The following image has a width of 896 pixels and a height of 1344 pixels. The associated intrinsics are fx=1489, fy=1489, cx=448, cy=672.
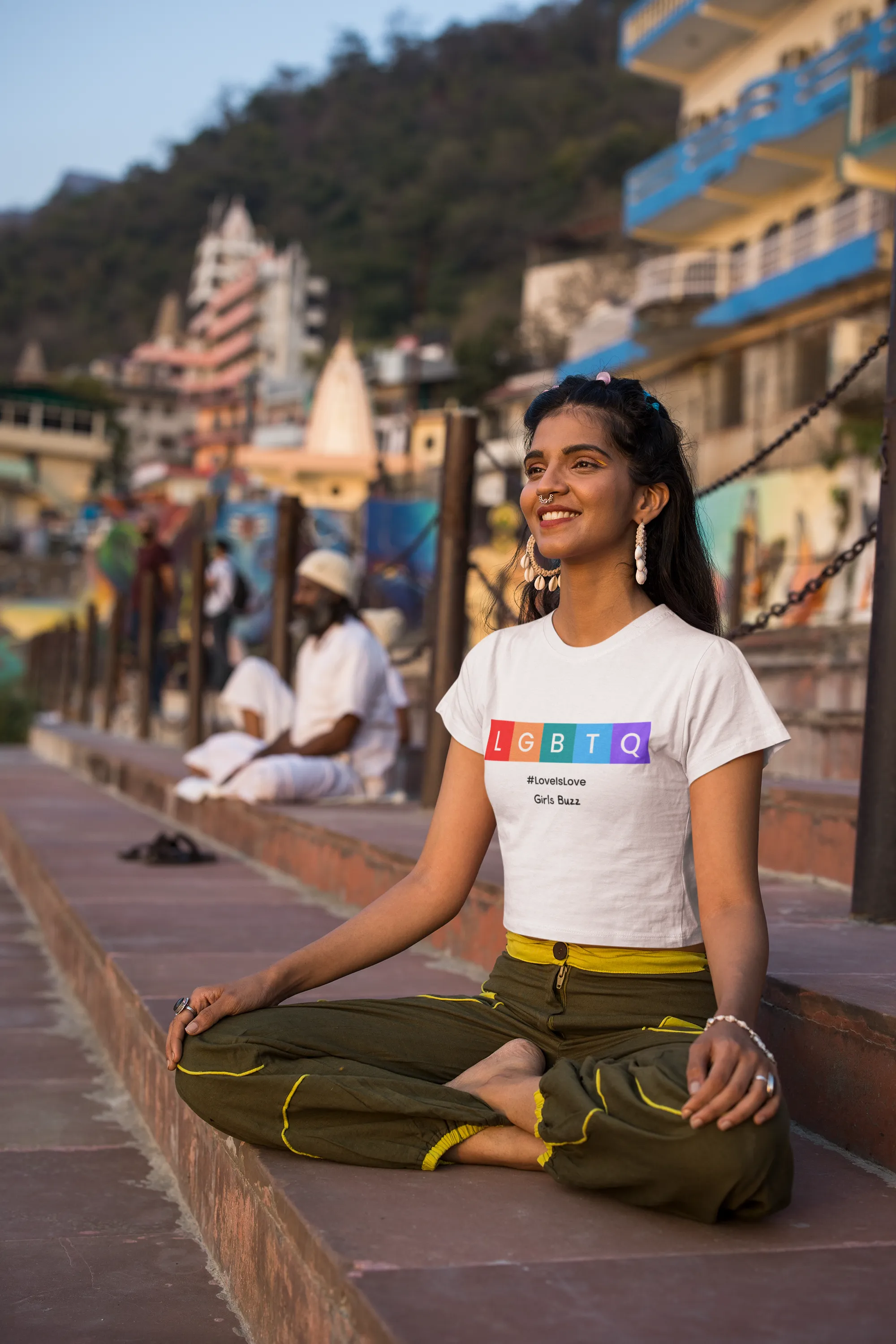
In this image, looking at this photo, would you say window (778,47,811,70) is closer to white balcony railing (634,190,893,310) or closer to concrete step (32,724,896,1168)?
white balcony railing (634,190,893,310)

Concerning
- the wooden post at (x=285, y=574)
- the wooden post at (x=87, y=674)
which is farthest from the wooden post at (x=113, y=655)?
the wooden post at (x=285, y=574)

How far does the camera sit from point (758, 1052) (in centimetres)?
194

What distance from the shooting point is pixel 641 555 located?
8.04 feet

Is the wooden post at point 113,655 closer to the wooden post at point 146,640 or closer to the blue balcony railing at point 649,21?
the wooden post at point 146,640

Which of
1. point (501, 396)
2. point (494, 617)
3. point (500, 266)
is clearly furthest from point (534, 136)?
point (494, 617)

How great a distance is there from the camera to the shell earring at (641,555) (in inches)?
95.9

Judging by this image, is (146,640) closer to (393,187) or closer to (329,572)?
(329,572)

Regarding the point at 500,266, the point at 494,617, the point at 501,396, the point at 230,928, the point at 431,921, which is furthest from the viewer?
the point at 500,266

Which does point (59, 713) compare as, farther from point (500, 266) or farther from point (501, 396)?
point (500, 266)

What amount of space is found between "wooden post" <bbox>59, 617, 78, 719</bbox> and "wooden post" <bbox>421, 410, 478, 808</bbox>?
16799 mm

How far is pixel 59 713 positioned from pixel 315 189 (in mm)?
105364

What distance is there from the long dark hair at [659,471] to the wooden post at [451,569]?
3502 mm

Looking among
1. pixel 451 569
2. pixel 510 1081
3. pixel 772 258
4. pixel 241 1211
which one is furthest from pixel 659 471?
pixel 772 258

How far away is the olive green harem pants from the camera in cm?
192
